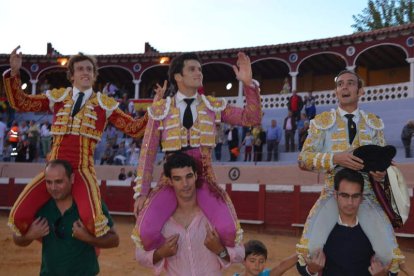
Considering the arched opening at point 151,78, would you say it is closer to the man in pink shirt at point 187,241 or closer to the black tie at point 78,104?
the black tie at point 78,104

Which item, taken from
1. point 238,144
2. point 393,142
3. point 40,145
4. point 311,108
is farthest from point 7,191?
point 393,142

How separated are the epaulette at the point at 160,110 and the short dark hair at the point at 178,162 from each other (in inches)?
14.4

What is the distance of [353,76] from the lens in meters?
3.46

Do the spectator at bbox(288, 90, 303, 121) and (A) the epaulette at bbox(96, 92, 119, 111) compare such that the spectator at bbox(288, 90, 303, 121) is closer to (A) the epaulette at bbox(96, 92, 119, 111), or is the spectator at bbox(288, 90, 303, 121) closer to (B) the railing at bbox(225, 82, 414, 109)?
(B) the railing at bbox(225, 82, 414, 109)

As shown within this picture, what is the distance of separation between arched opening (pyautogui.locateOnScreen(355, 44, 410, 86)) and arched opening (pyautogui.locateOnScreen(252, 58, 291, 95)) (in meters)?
2.54

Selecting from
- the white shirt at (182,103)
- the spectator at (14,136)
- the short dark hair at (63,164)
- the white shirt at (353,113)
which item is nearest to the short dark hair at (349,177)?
the white shirt at (353,113)

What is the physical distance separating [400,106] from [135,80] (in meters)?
9.75

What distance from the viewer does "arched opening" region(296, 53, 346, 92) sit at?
1941 cm

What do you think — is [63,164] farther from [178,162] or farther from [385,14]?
[385,14]

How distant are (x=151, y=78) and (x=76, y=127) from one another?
18.8m

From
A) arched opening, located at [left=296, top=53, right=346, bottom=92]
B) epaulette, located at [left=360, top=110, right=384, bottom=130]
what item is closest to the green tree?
arched opening, located at [left=296, top=53, right=346, bottom=92]

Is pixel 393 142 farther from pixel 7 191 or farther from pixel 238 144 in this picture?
pixel 7 191

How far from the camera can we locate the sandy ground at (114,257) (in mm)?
6680

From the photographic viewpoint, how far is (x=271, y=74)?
21.0 m
